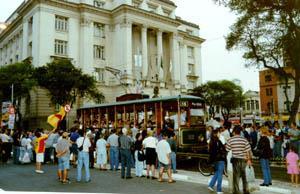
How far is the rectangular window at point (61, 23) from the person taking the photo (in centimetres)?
4428

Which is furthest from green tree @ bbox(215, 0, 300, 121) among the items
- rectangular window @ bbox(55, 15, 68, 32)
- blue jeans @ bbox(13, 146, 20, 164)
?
rectangular window @ bbox(55, 15, 68, 32)

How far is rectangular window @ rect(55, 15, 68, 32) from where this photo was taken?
44281 millimetres

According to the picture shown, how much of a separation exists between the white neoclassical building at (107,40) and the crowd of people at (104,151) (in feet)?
72.0

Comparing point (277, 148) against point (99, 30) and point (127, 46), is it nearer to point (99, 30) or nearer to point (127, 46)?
point (127, 46)

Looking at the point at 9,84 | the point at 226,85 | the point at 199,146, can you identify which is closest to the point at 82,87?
the point at 9,84

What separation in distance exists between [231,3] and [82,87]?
69.8 feet

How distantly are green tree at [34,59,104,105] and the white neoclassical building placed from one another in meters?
5.27

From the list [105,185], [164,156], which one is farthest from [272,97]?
[105,185]

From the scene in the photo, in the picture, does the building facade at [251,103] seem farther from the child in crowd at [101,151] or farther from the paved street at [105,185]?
the paved street at [105,185]

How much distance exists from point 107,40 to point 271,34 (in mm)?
30039

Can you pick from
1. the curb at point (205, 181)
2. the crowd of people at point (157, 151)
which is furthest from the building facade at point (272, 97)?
the curb at point (205, 181)

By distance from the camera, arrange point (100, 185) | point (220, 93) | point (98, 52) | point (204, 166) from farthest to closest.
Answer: point (220, 93) < point (98, 52) < point (204, 166) < point (100, 185)

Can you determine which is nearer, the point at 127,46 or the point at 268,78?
the point at 127,46

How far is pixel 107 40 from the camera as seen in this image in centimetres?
4894
